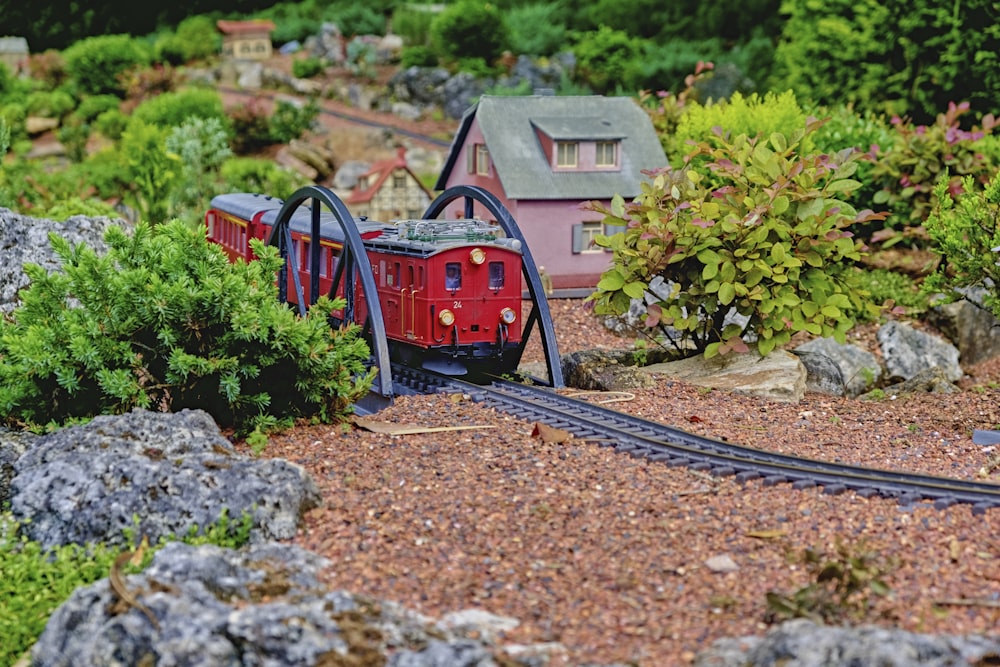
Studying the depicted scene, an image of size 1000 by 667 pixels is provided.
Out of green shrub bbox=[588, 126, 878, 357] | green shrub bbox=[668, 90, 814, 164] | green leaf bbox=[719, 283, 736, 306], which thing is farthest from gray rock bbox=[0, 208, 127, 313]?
green shrub bbox=[668, 90, 814, 164]

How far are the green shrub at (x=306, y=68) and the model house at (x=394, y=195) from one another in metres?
12.7

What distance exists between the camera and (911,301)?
18469 millimetres

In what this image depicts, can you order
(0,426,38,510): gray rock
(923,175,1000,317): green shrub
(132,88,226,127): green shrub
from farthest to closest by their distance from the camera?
(132,88,226,127): green shrub
(923,175,1000,317): green shrub
(0,426,38,510): gray rock

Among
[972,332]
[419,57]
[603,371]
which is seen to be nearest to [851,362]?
[972,332]

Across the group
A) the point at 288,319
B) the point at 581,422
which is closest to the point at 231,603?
the point at 288,319

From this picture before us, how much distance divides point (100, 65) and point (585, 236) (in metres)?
22.2

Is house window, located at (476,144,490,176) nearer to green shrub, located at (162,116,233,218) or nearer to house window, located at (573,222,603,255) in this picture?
house window, located at (573,222,603,255)

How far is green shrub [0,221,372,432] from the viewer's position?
10180mm

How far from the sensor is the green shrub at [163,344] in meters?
10.2

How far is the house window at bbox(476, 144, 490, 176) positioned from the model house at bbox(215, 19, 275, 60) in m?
19.7

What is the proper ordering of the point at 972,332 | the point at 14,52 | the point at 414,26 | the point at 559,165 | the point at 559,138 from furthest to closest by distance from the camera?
the point at 14,52, the point at 414,26, the point at 559,165, the point at 559,138, the point at 972,332

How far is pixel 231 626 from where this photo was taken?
6676 mm

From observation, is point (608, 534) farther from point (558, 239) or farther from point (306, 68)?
point (306, 68)

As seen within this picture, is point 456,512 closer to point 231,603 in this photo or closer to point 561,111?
point 231,603
